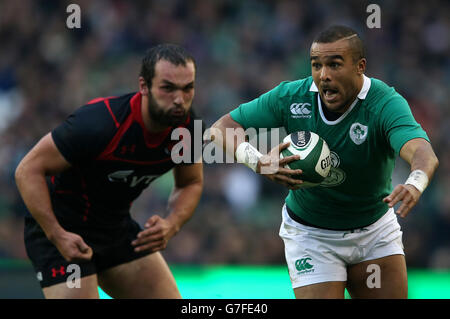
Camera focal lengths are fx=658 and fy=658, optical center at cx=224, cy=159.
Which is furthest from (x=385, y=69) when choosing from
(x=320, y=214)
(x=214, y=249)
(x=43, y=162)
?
(x=43, y=162)

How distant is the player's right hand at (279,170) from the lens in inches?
148

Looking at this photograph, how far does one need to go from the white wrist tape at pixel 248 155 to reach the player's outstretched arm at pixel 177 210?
0.71 m

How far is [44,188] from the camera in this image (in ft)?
14.0

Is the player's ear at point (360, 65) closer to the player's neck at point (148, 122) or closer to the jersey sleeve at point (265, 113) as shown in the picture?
the jersey sleeve at point (265, 113)

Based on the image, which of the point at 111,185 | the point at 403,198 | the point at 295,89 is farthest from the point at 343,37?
the point at 111,185

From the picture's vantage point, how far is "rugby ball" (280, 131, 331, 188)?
12.8 ft

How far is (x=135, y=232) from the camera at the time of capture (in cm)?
486

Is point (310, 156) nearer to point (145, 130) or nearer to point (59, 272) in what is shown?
point (145, 130)

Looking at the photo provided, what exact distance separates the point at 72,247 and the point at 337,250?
169 centimetres

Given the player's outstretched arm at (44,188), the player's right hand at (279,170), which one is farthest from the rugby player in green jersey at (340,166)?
the player's outstretched arm at (44,188)

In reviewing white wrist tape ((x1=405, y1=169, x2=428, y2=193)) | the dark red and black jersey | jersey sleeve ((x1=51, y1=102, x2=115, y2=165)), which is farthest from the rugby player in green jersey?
jersey sleeve ((x1=51, y1=102, x2=115, y2=165))
